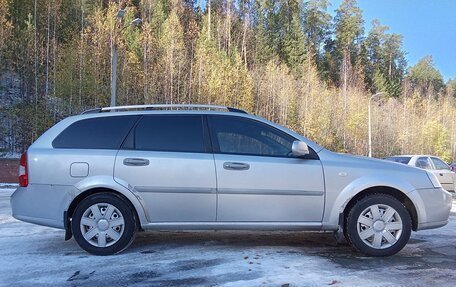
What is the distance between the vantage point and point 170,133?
535cm

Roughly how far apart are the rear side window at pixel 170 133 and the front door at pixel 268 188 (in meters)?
0.35

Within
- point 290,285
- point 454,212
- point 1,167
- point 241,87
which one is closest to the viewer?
point 290,285

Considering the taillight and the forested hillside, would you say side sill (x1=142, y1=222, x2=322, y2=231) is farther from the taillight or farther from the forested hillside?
the forested hillside

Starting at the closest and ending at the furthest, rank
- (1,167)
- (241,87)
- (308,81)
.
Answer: (1,167) < (241,87) < (308,81)

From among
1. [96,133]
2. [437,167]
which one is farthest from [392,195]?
[437,167]

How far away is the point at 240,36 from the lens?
161ft

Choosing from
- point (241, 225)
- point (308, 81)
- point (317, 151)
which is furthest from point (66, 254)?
point (308, 81)

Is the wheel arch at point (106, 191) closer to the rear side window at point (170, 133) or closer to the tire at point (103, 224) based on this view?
the tire at point (103, 224)

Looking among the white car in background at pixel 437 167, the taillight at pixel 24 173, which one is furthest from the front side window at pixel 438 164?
the taillight at pixel 24 173

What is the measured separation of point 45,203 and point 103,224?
72 centimetres

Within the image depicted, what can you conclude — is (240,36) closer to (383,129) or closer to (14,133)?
(383,129)

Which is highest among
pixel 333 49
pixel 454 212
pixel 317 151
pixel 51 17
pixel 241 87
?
pixel 333 49

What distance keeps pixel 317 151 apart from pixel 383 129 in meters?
53.0

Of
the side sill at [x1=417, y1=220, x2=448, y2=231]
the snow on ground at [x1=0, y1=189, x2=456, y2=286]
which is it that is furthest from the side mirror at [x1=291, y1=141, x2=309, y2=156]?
the side sill at [x1=417, y1=220, x2=448, y2=231]
